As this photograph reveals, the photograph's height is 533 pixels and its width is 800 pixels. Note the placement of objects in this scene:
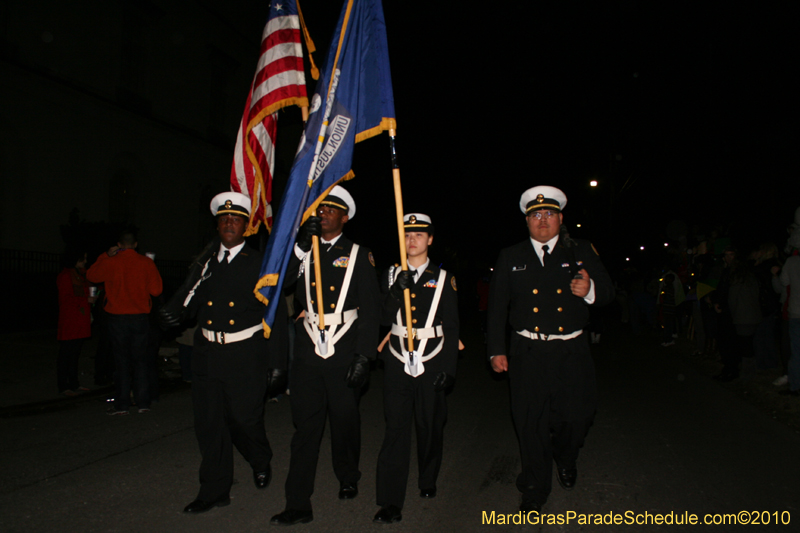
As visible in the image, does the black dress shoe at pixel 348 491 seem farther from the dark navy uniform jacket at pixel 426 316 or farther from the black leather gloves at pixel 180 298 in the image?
the black leather gloves at pixel 180 298

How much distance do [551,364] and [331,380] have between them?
1590 millimetres

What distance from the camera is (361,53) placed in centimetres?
416

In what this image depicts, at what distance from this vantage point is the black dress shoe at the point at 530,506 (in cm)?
386

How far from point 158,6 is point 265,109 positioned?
1985 centimetres

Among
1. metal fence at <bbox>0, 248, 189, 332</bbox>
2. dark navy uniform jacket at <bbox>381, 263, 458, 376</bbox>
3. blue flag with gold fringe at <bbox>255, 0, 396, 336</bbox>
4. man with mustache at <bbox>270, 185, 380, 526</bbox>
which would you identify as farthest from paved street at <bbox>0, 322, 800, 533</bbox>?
metal fence at <bbox>0, 248, 189, 332</bbox>

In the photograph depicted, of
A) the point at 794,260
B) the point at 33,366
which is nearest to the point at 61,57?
the point at 33,366

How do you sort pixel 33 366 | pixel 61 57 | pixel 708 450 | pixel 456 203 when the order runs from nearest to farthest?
pixel 708 450
pixel 33 366
pixel 61 57
pixel 456 203

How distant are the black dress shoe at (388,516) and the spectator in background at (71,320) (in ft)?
17.6

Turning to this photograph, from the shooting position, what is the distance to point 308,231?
3873 millimetres

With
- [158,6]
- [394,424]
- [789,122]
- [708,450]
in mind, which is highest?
[158,6]

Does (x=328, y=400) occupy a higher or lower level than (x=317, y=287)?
lower

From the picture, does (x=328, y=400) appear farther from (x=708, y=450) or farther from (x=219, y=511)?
(x=708, y=450)

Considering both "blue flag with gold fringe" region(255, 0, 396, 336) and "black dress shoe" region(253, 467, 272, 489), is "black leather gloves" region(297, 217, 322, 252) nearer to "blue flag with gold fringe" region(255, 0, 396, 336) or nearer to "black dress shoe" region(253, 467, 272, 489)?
"blue flag with gold fringe" region(255, 0, 396, 336)

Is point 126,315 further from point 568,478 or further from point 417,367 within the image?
point 568,478
